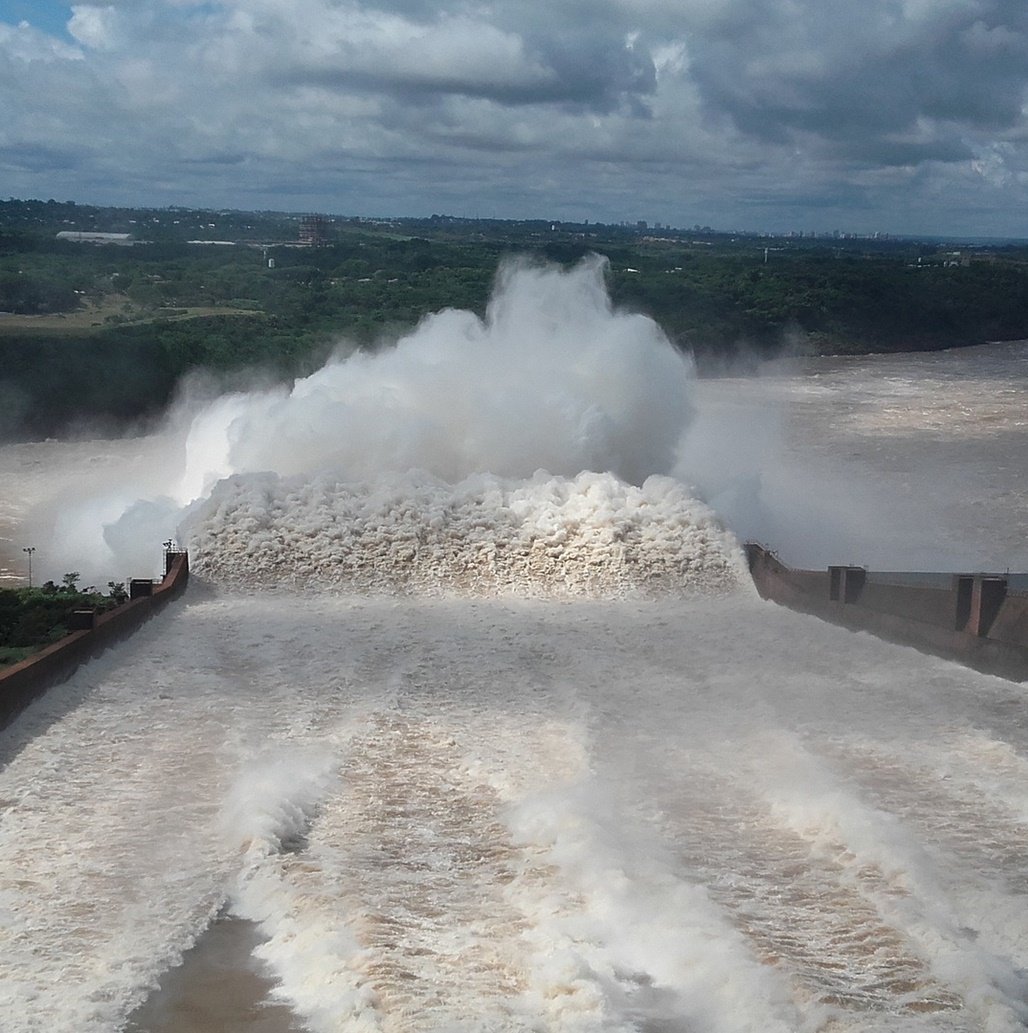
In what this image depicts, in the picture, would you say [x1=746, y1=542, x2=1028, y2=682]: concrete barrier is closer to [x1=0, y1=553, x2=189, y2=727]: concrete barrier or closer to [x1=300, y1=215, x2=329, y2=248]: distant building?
[x1=0, y1=553, x2=189, y2=727]: concrete barrier

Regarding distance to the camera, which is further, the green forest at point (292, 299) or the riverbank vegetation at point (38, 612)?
the green forest at point (292, 299)

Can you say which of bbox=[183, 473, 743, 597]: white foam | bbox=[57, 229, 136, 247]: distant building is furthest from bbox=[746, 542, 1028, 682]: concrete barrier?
bbox=[57, 229, 136, 247]: distant building

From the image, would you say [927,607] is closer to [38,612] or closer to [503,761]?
[503,761]

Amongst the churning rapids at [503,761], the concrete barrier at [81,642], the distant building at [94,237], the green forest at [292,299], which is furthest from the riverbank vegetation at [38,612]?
the distant building at [94,237]

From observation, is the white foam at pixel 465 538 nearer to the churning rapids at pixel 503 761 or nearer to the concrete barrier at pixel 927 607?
the churning rapids at pixel 503 761

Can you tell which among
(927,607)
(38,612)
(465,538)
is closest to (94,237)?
(465,538)

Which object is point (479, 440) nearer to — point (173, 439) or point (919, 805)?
point (919, 805)
